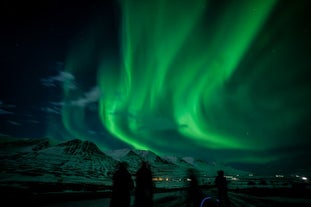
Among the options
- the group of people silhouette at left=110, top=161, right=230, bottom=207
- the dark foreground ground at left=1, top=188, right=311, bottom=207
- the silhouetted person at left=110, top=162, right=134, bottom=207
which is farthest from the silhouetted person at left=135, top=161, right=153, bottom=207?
the dark foreground ground at left=1, top=188, right=311, bottom=207

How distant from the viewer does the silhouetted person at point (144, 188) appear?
7.49 m

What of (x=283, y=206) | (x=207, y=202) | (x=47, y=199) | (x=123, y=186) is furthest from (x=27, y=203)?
(x=283, y=206)

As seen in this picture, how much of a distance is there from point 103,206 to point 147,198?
5.59 meters

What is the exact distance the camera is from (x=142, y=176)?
25.3 feet

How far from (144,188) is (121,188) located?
0.85 metres

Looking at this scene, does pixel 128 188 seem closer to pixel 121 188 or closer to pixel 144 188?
Result: pixel 121 188

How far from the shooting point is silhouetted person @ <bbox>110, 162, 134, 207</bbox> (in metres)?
7.24

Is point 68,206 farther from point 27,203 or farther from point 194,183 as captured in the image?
point 194,183

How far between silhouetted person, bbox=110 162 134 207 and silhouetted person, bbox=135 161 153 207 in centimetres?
33

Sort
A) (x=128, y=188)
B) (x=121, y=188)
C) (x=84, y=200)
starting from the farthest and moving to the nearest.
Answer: (x=84, y=200) < (x=128, y=188) < (x=121, y=188)

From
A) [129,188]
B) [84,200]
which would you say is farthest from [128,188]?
[84,200]

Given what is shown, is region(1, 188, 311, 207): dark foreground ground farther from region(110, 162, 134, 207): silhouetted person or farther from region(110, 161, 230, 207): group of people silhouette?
region(110, 162, 134, 207): silhouetted person

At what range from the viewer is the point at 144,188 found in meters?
7.64

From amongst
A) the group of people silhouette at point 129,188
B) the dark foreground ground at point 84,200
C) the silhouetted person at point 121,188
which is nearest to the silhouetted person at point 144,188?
the group of people silhouette at point 129,188
